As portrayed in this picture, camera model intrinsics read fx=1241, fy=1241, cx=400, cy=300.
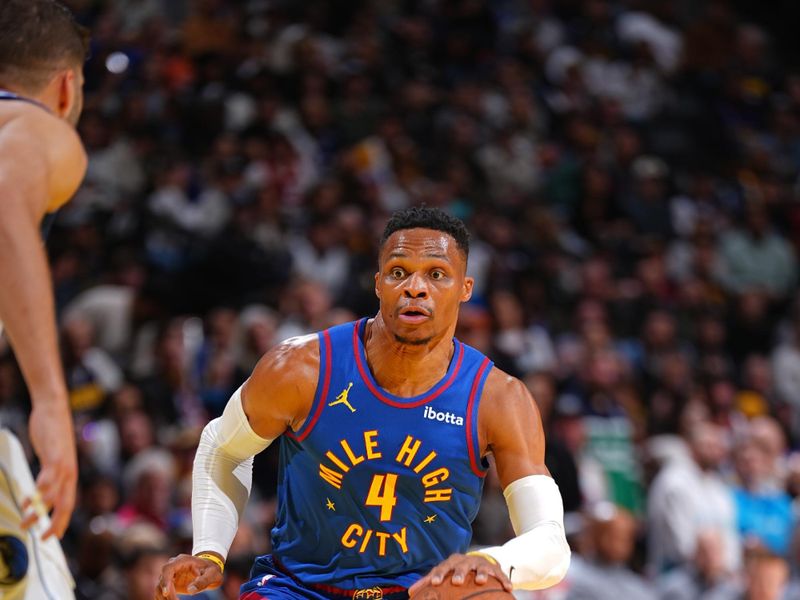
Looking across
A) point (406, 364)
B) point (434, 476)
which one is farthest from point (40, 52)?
point (434, 476)

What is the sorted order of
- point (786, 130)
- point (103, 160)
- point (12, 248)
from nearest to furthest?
point (12, 248) → point (103, 160) → point (786, 130)

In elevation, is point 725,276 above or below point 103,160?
below

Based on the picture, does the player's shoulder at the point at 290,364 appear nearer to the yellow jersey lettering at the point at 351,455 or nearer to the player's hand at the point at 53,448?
the yellow jersey lettering at the point at 351,455

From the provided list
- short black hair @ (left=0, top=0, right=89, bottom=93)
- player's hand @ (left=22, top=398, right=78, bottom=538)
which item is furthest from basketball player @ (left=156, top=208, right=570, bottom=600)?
player's hand @ (left=22, top=398, right=78, bottom=538)

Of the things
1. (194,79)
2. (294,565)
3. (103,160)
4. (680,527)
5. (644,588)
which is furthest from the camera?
(194,79)

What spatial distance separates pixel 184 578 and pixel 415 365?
0.93 meters

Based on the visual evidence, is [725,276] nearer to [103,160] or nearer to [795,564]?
[795,564]

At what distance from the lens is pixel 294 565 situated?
3.82m

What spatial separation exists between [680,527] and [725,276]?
397cm

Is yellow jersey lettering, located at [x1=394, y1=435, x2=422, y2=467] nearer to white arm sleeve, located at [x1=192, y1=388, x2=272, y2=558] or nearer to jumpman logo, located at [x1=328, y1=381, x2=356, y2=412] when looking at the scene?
jumpman logo, located at [x1=328, y1=381, x2=356, y2=412]

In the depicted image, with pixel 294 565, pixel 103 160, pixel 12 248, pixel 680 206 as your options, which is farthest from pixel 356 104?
pixel 12 248

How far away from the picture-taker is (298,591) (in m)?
3.74

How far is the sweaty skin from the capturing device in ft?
12.2

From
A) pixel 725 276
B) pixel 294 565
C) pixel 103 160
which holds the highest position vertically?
pixel 294 565
